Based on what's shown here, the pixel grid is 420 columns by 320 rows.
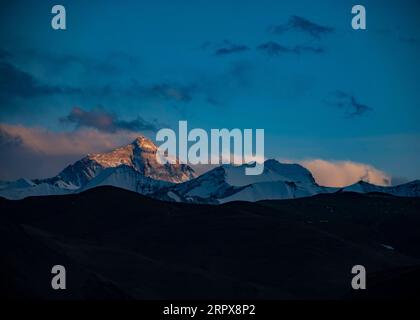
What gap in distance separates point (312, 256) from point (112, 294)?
55126 millimetres

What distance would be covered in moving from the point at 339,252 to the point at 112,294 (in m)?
62.8

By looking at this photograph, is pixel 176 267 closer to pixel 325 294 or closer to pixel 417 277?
pixel 325 294

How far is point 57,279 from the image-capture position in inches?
5113

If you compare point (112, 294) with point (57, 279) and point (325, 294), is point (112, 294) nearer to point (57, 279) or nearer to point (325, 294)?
point (57, 279)

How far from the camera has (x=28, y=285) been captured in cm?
11838

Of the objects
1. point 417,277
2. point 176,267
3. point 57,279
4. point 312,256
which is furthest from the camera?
point 312,256

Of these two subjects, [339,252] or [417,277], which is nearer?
[417,277]
